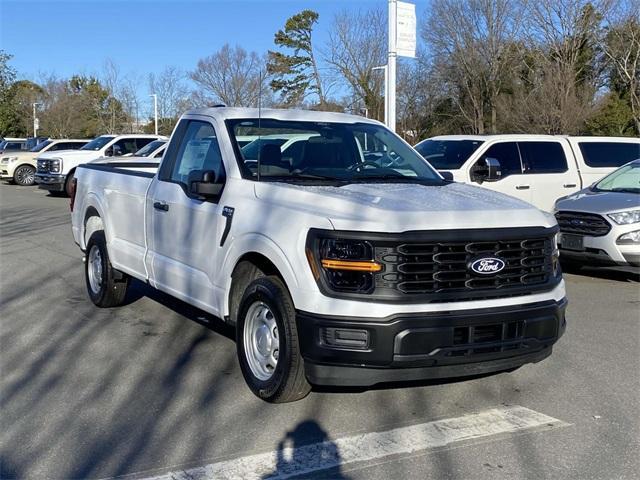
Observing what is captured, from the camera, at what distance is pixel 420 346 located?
4082 millimetres

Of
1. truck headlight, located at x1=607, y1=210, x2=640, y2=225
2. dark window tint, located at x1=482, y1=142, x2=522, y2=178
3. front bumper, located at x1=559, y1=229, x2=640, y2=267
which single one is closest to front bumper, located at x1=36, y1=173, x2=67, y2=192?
dark window tint, located at x1=482, y1=142, x2=522, y2=178

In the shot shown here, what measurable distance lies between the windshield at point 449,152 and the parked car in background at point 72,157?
39.8 ft

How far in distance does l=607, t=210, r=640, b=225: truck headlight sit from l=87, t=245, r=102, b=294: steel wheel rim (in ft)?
20.4

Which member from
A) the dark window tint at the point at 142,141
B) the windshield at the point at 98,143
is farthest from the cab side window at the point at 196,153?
the windshield at the point at 98,143

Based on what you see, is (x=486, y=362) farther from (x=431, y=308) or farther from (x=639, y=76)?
(x=639, y=76)

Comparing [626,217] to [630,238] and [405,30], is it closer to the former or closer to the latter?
[630,238]

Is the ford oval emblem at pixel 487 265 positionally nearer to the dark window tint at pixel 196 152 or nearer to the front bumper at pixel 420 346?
the front bumper at pixel 420 346

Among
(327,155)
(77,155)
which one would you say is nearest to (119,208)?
(327,155)

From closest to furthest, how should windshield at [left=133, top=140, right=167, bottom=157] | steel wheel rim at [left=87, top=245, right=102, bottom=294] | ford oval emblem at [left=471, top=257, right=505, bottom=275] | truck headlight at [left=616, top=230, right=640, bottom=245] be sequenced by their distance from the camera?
ford oval emblem at [left=471, top=257, right=505, bottom=275]
steel wheel rim at [left=87, top=245, right=102, bottom=294]
truck headlight at [left=616, top=230, right=640, bottom=245]
windshield at [left=133, top=140, right=167, bottom=157]

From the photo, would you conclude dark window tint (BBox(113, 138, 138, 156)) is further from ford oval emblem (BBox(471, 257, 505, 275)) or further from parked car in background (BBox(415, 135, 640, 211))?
ford oval emblem (BBox(471, 257, 505, 275))

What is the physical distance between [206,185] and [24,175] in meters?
25.0

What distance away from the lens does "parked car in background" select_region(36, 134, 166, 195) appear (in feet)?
70.5

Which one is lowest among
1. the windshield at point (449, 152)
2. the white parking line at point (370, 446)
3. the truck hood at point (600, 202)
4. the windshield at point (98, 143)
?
the white parking line at point (370, 446)

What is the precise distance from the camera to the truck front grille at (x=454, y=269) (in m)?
4.12
